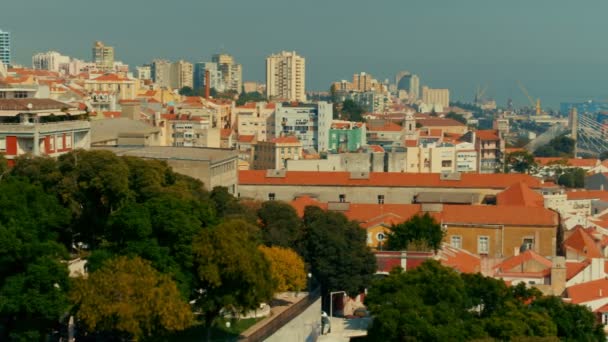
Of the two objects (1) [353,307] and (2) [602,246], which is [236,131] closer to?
(2) [602,246]

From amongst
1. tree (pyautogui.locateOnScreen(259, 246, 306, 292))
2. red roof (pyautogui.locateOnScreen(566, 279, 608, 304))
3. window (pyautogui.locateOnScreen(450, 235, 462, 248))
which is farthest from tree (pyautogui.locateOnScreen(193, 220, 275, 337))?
window (pyautogui.locateOnScreen(450, 235, 462, 248))

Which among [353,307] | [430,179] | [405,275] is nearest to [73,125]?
[353,307]

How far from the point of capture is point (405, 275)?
25734 mm

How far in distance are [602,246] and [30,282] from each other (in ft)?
75.8

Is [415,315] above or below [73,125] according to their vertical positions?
below

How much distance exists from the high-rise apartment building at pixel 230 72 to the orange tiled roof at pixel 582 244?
85804 mm

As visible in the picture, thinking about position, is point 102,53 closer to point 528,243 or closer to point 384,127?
point 384,127

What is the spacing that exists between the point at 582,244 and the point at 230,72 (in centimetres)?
9102

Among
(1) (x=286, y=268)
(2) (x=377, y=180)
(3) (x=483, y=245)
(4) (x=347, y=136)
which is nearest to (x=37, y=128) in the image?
(1) (x=286, y=268)

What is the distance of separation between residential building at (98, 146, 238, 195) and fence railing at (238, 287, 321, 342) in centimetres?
639

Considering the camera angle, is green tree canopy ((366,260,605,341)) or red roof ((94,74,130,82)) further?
red roof ((94,74,130,82))

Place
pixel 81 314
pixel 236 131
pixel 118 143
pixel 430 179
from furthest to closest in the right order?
pixel 236 131 → pixel 430 179 → pixel 118 143 → pixel 81 314

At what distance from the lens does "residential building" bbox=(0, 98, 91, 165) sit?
1176 inches

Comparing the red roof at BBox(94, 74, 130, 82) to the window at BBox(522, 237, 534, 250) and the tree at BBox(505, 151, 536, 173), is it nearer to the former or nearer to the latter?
the tree at BBox(505, 151, 536, 173)
